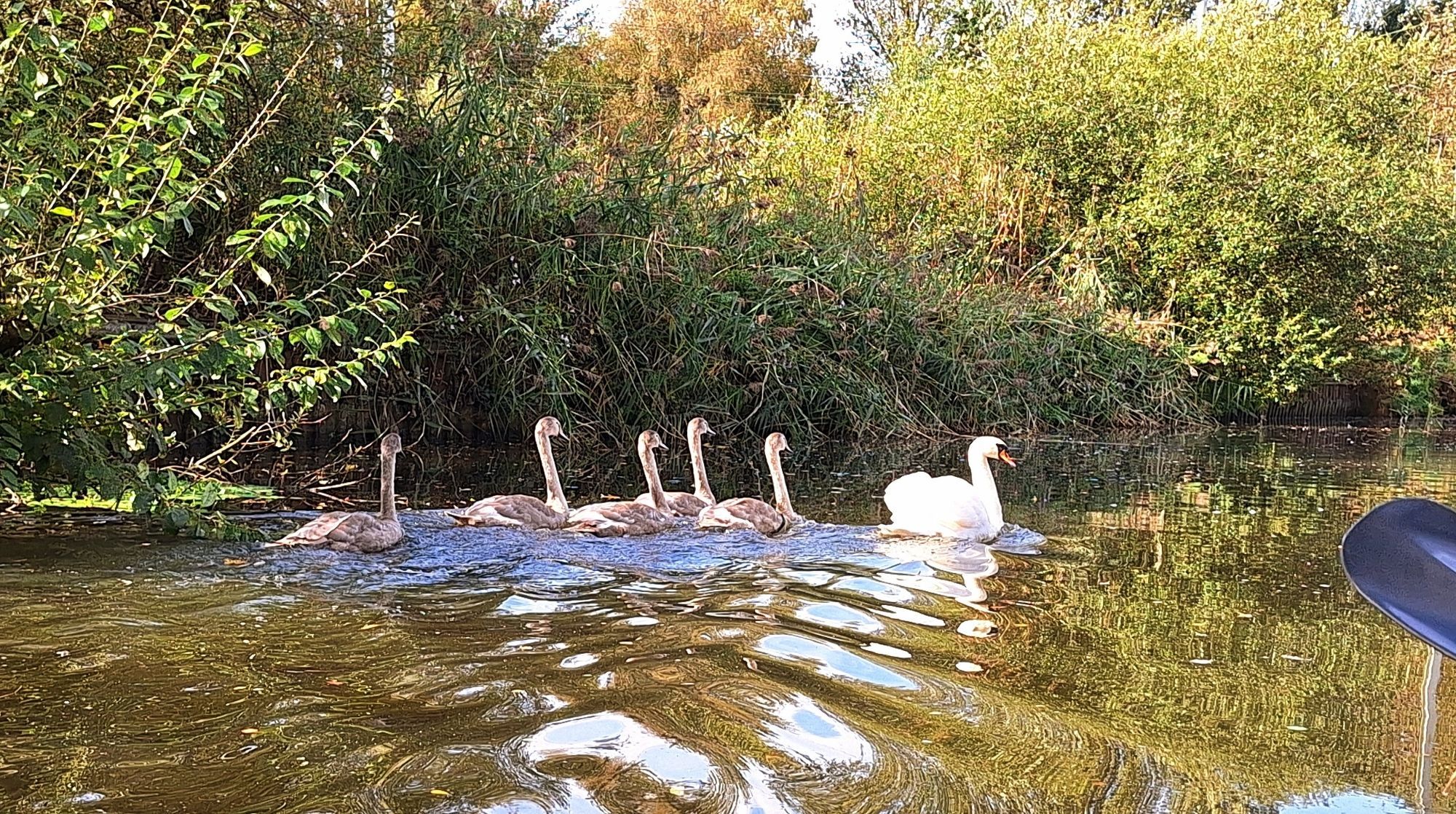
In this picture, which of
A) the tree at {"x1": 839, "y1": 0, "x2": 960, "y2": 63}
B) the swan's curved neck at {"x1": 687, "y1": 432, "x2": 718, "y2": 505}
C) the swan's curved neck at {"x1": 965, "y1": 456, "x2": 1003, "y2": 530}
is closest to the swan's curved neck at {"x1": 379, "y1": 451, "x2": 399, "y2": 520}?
the swan's curved neck at {"x1": 687, "y1": 432, "x2": 718, "y2": 505}

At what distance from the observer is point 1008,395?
1546 centimetres

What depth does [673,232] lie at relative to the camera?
37.8 ft

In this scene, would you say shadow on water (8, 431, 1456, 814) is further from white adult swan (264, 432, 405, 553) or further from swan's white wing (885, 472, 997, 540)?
swan's white wing (885, 472, 997, 540)

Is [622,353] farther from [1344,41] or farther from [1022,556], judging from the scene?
[1344,41]

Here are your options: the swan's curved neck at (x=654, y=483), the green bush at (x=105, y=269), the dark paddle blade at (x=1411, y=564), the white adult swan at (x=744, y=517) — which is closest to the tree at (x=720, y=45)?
the swan's curved neck at (x=654, y=483)

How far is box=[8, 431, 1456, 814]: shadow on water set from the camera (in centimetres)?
315

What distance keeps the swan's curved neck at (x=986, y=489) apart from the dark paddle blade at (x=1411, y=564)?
369 cm

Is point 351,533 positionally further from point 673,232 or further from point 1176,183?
point 1176,183

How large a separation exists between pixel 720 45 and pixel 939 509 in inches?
1252

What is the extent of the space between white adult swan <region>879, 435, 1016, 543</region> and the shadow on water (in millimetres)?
309

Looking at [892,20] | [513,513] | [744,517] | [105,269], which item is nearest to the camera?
[105,269]

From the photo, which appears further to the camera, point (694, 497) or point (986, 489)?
point (694, 497)

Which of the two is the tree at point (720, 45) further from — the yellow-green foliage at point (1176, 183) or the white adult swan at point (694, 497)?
the white adult swan at point (694, 497)

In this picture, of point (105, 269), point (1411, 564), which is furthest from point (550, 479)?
point (1411, 564)
